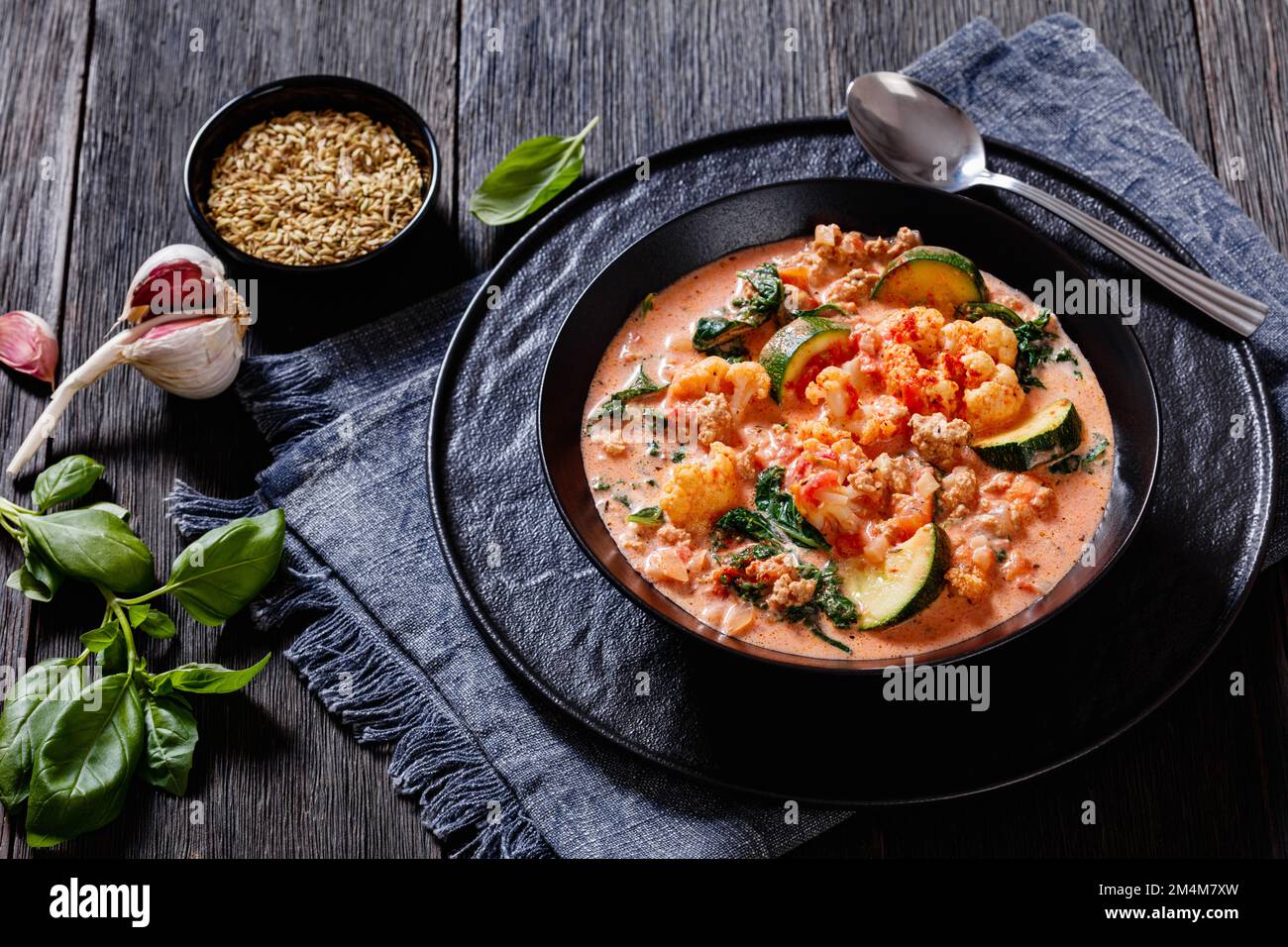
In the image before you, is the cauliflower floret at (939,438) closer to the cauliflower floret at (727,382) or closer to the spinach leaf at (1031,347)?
the spinach leaf at (1031,347)

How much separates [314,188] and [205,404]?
0.96 metres

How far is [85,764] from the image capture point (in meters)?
4.00

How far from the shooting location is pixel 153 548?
4.67 meters

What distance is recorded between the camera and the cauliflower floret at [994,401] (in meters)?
4.07

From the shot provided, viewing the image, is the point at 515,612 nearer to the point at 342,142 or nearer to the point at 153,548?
the point at 153,548

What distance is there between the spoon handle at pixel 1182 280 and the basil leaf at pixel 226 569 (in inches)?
118

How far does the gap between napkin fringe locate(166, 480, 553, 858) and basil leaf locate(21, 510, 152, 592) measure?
276 millimetres

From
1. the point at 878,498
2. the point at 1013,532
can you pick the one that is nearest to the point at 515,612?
the point at 878,498

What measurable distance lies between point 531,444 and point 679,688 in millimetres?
1061

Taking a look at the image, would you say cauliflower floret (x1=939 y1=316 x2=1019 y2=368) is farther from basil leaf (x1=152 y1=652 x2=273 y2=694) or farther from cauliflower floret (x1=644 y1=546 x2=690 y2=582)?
basil leaf (x1=152 y1=652 x2=273 y2=694)

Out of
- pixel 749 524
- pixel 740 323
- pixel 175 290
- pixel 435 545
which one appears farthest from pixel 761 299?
pixel 175 290

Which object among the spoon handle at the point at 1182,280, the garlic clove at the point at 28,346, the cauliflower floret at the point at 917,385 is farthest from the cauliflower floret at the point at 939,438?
the garlic clove at the point at 28,346

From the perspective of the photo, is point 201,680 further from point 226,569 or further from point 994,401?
point 994,401

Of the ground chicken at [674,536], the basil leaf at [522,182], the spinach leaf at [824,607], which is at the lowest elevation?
the spinach leaf at [824,607]
